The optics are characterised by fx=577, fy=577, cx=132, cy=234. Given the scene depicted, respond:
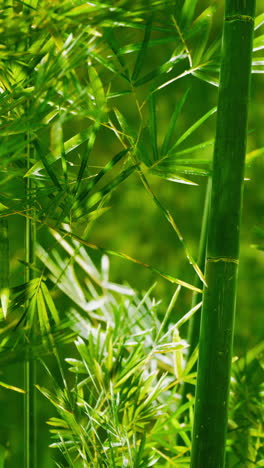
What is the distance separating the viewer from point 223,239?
0.62 metres

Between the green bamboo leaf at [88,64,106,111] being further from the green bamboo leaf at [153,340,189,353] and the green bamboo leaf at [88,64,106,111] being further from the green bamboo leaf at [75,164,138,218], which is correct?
the green bamboo leaf at [153,340,189,353]

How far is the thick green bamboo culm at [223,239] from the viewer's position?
0.61 metres

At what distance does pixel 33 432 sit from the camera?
747 millimetres

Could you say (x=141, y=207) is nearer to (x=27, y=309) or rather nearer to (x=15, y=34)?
(x=27, y=309)

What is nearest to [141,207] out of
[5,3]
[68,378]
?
[68,378]

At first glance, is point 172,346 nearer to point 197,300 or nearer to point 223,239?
point 197,300

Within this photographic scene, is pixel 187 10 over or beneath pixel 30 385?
over

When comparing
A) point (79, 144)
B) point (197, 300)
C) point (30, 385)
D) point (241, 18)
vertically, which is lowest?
point (30, 385)

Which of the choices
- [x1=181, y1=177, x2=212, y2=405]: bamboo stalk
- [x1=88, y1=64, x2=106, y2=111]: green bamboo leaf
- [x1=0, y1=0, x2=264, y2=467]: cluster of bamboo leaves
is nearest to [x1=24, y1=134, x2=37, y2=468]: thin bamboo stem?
[x1=0, y1=0, x2=264, y2=467]: cluster of bamboo leaves

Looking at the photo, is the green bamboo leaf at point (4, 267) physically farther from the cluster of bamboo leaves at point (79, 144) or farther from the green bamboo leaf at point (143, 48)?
the green bamboo leaf at point (143, 48)

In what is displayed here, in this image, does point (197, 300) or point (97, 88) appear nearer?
point (97, 88)

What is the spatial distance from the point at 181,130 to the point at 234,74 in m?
1.02

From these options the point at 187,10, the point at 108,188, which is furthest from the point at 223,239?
the point at 187,10

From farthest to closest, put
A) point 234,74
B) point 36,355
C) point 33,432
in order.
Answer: point 33,432
point 234,74
point 36,355
